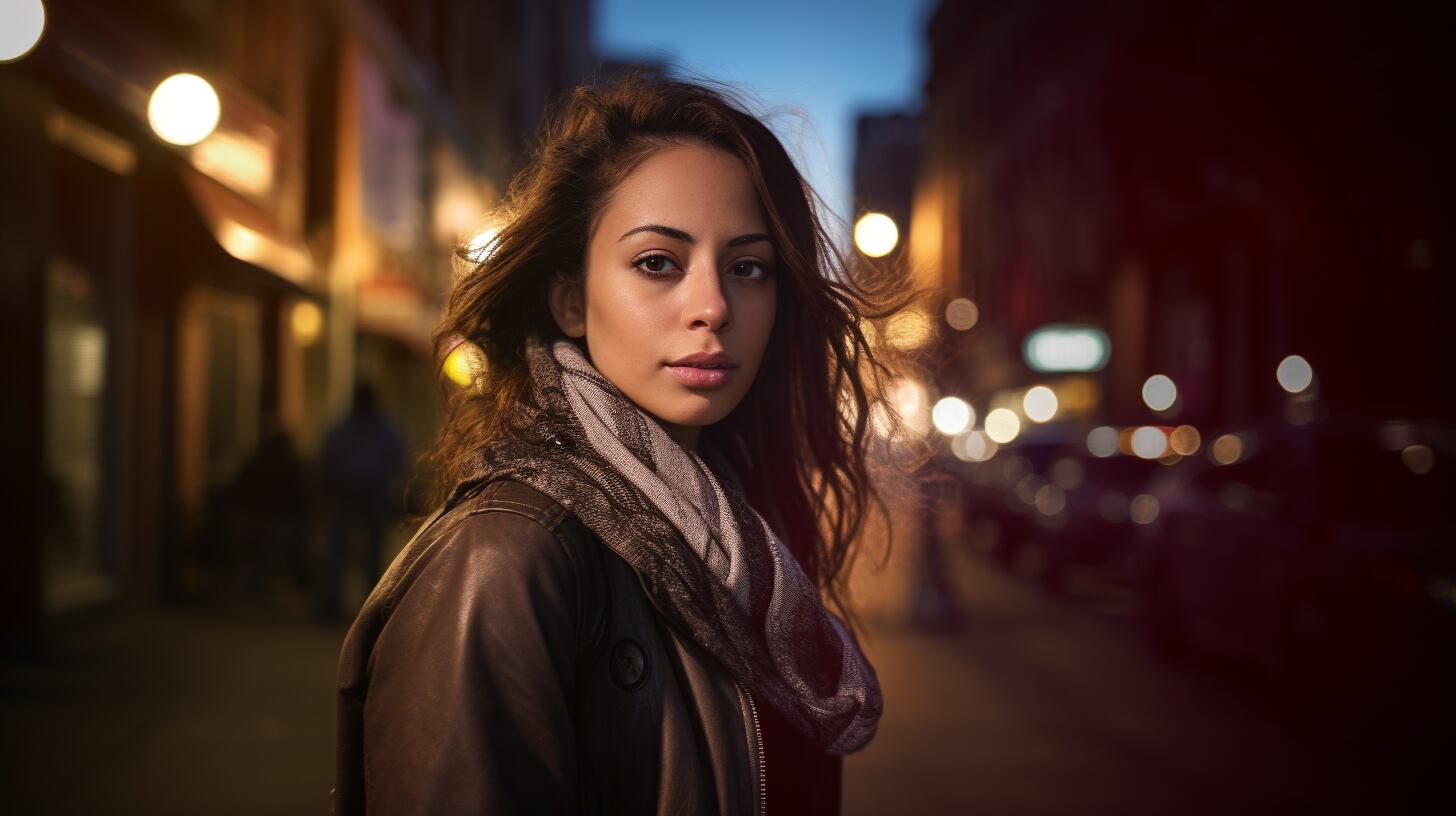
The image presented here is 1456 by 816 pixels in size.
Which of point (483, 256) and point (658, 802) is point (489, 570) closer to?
point (658, 802)

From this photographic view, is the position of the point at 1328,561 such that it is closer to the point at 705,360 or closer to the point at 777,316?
the point at 777,316

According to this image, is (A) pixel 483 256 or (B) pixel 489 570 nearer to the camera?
(B) pixel 489 570

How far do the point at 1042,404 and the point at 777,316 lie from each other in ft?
128

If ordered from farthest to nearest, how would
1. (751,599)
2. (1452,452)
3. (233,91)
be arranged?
1. (233,91)
2. (1452,452)
3. (751,599)

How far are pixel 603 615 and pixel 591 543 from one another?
0.30 ft

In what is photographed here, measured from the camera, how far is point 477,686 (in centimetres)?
122

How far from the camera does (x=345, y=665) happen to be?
142 centimetres

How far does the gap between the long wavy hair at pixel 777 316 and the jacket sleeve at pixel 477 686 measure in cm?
41

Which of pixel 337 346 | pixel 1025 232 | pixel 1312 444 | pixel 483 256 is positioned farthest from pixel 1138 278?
pixel 483 256

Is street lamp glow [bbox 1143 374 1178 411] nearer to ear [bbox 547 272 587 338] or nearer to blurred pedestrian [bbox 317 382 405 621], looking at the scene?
blurred pedestrian [bbox 317 382 405 621]

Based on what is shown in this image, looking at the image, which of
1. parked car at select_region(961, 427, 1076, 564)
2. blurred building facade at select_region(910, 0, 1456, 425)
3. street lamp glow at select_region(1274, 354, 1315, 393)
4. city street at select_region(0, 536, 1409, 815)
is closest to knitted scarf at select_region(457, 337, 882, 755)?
blurred building facade at select_region(910, 0, 1456, 425)

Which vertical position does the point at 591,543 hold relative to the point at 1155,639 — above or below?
above

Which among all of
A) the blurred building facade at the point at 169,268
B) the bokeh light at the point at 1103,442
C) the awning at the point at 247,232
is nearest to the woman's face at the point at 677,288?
the blurred building facade at the point at 169,268

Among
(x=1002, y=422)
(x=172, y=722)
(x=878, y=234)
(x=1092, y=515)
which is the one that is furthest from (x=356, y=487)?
(x=1002, y=422)
